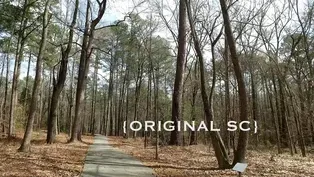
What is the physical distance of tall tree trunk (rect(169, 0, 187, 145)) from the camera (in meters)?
17.2

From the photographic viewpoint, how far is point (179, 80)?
57.7ft

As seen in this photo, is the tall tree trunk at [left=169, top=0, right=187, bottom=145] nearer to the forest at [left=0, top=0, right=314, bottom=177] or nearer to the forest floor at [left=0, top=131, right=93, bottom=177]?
the forest at [left=0, top=0, right=314, bottom=177]

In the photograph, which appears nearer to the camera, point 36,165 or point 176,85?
point 36,165

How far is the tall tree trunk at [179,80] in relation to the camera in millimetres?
17203

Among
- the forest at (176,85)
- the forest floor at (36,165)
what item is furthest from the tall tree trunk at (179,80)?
the forest floor at (36,165)

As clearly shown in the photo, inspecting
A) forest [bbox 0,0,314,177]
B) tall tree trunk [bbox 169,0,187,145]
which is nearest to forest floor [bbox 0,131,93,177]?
forest [bbox 0,0,314,177]

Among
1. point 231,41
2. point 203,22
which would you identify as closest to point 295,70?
point 203,22

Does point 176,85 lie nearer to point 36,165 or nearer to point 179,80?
point 179,80

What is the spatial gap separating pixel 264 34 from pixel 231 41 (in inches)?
476

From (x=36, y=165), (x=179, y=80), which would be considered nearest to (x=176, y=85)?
(x=179, y=80)

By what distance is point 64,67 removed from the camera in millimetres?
16562

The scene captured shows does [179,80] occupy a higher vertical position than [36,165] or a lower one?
higher

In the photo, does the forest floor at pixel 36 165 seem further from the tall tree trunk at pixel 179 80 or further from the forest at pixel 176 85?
the tall tree trunk at pixel 179 80

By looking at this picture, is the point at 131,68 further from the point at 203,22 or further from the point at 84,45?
the point at 203,22
